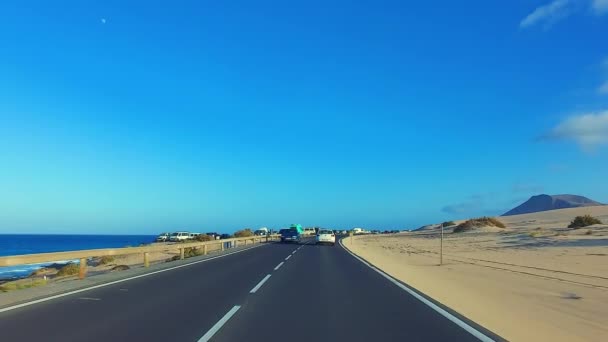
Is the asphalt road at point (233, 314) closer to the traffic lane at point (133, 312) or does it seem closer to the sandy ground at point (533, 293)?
the traffic lane at point (133, 312)

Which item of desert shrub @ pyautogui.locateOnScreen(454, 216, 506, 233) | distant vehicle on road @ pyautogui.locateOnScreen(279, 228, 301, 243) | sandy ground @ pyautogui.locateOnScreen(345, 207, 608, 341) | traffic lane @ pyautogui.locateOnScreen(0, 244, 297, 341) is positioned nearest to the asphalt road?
traffic lane @ pyautogui.locateOnScreen(0, 244, 297, 341)

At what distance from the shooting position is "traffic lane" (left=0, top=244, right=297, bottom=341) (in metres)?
8.99

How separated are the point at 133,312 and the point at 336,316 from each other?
409cm

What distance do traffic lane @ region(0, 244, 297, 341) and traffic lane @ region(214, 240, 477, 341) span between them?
70cm

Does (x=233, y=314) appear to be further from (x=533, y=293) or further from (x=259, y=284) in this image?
(x=533, y=293)

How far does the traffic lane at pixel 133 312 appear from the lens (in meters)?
8.99

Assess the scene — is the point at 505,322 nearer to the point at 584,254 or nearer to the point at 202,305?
the point at 202,305

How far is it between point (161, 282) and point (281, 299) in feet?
18.9

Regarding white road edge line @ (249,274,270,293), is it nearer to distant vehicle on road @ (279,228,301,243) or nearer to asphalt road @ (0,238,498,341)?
asphalt road @ (0,238,498,341)

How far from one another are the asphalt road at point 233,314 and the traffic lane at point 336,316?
16mm

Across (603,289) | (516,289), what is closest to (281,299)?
(516,289)

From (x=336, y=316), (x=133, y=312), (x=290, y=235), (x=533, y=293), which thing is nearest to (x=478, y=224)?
(x=290, y=235)

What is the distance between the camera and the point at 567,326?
10359 mm

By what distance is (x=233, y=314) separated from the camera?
1112 cm
